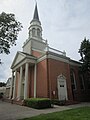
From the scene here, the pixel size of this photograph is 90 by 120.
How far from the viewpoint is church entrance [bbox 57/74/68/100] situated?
17994 mm

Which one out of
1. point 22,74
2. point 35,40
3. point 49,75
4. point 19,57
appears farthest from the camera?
point 35,40

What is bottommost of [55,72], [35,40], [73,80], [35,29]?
[73,80]

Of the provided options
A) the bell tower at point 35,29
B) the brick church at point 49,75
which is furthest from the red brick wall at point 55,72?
the bell tower at point 35,29

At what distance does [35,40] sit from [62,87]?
10856 millimetres

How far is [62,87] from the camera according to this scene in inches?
733

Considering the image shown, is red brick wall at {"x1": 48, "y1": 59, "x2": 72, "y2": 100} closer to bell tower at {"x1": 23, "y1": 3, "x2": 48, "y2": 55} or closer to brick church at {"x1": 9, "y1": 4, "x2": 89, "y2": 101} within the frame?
brick church at {"x1": 9, "y1": 4, "x2": 89, "y2": 101}

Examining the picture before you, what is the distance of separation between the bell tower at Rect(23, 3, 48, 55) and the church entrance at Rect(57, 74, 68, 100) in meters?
6.36

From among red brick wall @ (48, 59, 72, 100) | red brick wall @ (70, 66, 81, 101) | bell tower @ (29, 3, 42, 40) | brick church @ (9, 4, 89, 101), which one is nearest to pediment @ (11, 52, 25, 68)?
brick church @ (9, 4, 89, 101)

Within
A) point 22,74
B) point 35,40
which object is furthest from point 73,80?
point 35,40

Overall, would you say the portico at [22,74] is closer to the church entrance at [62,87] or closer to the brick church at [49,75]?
the brick church at [49,75]

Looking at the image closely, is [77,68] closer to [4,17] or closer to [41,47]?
[41,47]

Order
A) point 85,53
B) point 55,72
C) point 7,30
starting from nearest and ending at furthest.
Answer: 1. point 7,30
2. point 55,72
3. point 85,53

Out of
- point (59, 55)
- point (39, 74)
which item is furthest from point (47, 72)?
point (59, 55)

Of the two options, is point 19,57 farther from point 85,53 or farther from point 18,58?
point 85,53
